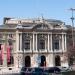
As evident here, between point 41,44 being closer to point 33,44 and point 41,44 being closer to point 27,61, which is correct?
point 33,44

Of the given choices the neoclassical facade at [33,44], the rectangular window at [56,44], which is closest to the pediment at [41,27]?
the neoclassical facade at [33,44]

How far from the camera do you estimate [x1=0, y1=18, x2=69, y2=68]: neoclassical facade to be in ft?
328

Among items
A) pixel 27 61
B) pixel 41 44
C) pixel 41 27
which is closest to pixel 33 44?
pixel 41 44

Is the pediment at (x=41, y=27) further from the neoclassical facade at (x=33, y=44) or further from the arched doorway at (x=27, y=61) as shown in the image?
the arched doorway at (x=27, y=61)

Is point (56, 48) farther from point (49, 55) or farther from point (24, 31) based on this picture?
point (24, 31)

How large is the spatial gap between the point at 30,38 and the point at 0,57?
26.5 feet

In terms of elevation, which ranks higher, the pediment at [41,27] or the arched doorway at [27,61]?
the pediment at [41,27]

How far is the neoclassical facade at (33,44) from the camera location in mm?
100062

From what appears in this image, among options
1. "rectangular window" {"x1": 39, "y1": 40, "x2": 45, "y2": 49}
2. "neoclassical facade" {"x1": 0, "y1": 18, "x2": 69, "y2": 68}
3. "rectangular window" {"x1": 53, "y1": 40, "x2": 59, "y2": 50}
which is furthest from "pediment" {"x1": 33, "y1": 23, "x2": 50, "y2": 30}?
"rectangular window" {"x1": 53, "y1": 40, "x2": 59, "y2": 50}

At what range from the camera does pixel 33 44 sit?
100 metres

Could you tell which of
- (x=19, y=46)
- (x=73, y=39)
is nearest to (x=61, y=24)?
(x=73, y=39)

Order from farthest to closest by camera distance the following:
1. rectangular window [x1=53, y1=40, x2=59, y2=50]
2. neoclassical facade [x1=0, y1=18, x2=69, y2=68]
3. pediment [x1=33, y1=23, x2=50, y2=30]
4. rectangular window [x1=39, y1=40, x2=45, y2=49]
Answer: rectangular window [x1=53, y1=40, x2=59, y2=50] < rectangular window [x1=39, y1=40, x2=45, y2=49] < pediment [x1=33, y1=23, x2=50, y2=30] < neoclassical facade [x1=0, y1=18, x2=69, y2=68]

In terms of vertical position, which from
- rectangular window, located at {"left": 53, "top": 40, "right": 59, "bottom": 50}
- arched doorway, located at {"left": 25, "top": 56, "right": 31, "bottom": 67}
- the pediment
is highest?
the pediment

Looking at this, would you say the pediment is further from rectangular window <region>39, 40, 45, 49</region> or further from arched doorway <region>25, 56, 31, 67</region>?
arched doorway <region>25, 56, 31, 67</region>
